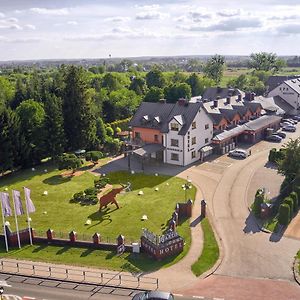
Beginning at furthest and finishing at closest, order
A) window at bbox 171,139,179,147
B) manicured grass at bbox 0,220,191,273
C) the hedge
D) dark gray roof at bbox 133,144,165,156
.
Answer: the hedge, window at bbox 171,139,179,147, dark gray roof at bbox 133,144,165,156, manicured grass at bbox 0,220,191,273

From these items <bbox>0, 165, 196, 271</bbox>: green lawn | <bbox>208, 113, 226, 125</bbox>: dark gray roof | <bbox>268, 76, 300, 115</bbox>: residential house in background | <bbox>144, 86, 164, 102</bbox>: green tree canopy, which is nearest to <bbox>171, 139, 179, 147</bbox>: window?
<bbox>0, 165, 196, 271</bbox>: green lawn

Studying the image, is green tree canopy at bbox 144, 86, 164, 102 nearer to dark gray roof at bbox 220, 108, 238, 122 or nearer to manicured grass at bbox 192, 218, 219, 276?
dark gray roof at bbox 220, 108, 238, 122

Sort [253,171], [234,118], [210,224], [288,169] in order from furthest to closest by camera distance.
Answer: [234,118], [253,171], [288,169], [210,224]

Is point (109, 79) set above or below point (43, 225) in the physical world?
above

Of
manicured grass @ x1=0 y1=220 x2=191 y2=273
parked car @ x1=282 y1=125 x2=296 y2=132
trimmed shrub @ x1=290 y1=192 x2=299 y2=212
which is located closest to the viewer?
manicured grass @ x1=0 y1=220 x2=191 y2=273

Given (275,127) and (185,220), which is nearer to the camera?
(185,220)

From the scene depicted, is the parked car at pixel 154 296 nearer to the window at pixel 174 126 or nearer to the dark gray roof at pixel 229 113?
the window at pixel 174 126

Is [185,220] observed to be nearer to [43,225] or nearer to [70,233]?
[70,233]

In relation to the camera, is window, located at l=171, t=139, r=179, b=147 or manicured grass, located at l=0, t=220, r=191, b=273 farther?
window, located at l=171, t=139, r=179, b=147

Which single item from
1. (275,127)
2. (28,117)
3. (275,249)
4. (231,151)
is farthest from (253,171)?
(28,117)
